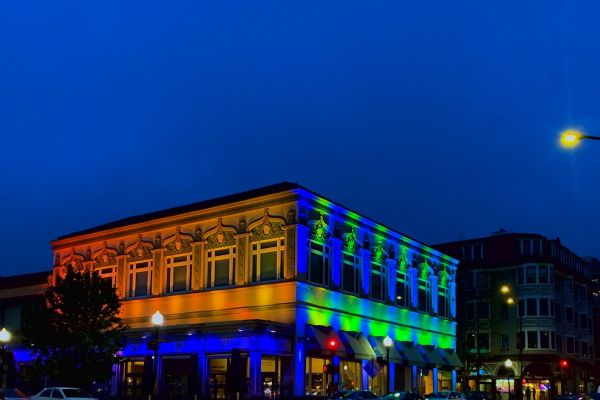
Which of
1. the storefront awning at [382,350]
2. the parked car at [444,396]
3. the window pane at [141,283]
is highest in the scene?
the window pane at [141,283]

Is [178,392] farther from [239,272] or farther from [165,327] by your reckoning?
[239,272]

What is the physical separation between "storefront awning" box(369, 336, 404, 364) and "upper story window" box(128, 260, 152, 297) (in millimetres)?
16718

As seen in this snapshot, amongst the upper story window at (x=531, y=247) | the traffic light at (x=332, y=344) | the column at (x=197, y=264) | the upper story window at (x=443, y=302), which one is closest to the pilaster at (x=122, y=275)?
the column at (x=197, y=264)

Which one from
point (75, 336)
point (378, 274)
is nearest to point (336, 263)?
point (378, 274)

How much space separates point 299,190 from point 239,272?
23.2 ft

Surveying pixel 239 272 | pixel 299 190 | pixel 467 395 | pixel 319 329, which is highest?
pixel 299 190

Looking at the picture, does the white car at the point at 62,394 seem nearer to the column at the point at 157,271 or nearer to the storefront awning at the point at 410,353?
the column at the point at 157,271

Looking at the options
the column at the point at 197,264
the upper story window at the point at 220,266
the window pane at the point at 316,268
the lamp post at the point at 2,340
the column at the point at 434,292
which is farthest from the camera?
the column at the point at 434,292

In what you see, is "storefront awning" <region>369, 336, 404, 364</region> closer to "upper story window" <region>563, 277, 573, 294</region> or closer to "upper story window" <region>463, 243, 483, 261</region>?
"upper story window" <region>463, 243, 483, 261</region>

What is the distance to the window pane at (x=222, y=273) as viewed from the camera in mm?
52219

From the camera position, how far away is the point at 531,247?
8812 centimetres

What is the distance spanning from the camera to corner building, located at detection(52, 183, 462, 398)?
47.0m

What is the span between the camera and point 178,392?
48.8 m

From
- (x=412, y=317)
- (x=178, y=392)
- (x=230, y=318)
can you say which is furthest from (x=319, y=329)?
(x=412, y=317)
